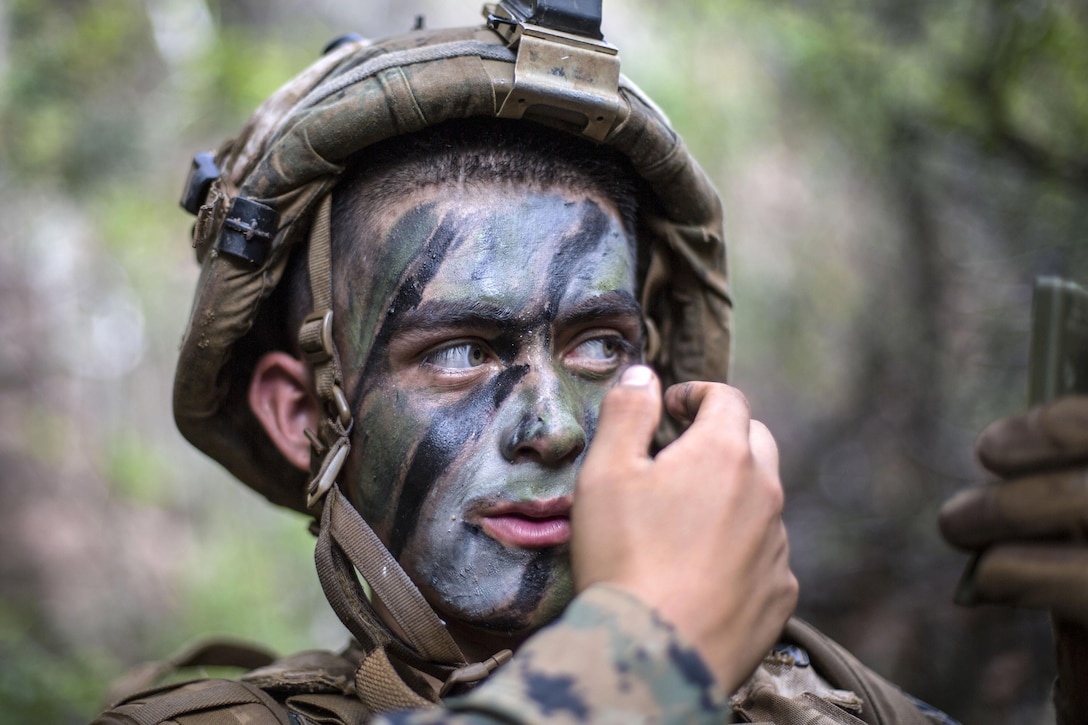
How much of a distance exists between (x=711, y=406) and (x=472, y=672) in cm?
79

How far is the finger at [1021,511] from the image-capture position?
1453mm

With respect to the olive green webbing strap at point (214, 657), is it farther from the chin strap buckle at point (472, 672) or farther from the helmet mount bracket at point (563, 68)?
the helmet mount bracket at point (563, 68)

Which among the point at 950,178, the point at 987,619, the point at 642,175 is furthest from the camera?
the point at 950,178

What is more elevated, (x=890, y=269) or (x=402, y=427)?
(x=402, y=427)

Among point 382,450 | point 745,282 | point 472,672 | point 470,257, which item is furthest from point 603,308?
point 745,282

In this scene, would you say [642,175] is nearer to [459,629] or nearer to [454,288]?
[454,288]

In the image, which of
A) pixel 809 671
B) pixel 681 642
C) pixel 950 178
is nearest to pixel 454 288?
pixel 681 642

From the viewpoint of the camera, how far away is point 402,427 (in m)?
2.08

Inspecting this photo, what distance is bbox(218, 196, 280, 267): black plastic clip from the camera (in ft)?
7.30

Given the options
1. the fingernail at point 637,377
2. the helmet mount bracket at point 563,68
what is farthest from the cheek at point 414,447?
the helmet mount bracket at point 563,68

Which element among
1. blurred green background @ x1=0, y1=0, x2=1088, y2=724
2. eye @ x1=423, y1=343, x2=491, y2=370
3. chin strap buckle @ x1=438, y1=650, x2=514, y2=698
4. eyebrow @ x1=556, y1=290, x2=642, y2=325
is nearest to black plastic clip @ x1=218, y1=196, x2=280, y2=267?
eye @ x1=423, y1=343, x2=491, y2=370

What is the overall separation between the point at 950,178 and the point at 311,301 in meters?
4.44

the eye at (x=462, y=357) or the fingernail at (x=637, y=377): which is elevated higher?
the fingernail at (x=637, y=377)

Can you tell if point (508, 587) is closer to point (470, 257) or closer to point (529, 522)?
point (529, 522)
